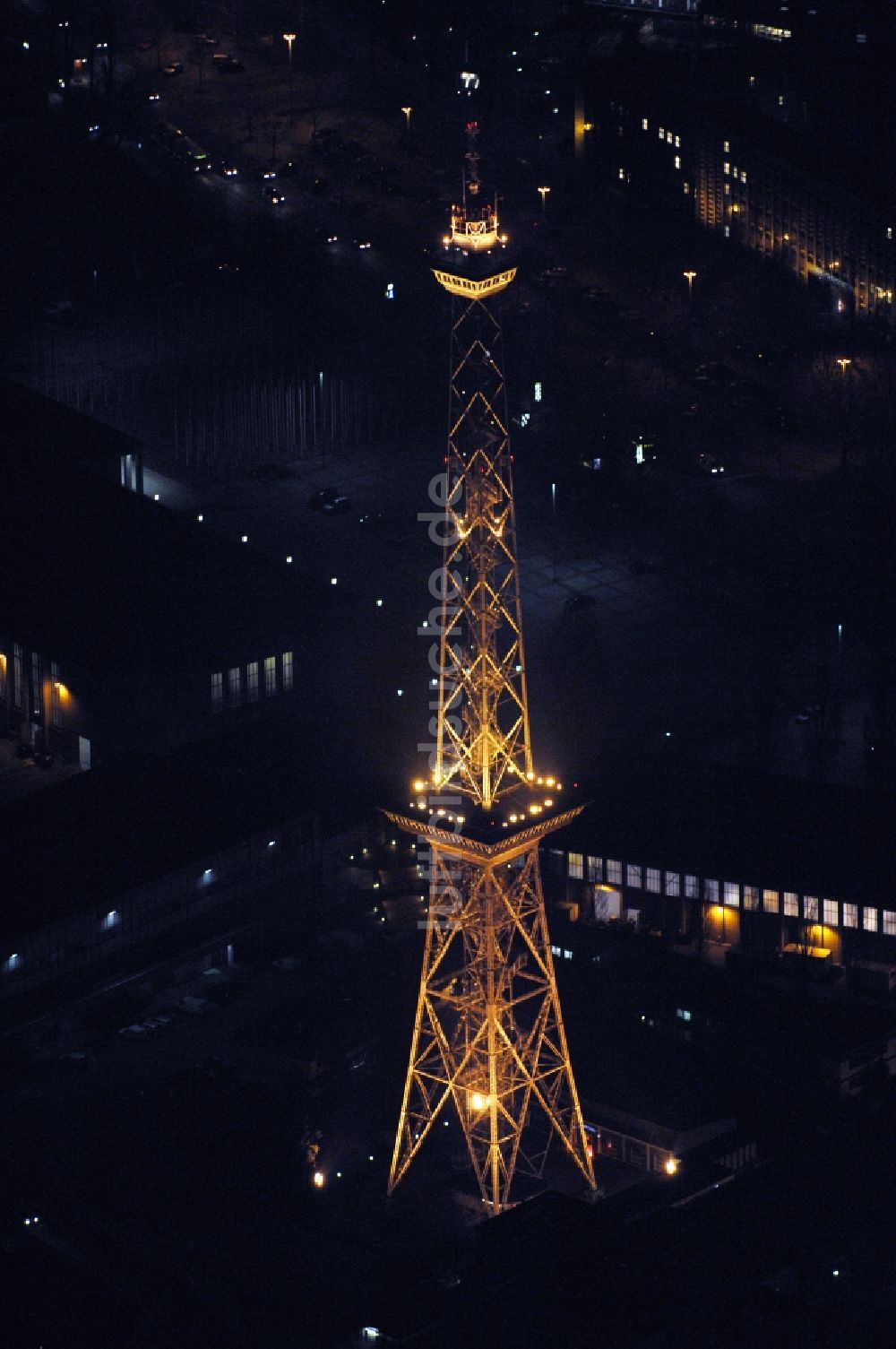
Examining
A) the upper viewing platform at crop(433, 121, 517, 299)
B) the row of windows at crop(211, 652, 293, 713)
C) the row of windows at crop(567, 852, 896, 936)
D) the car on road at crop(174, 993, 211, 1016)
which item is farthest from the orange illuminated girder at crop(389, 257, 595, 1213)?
the row of windows at crop(211, 652, 293, 713)

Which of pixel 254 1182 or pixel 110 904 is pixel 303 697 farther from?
pixel 254 1182

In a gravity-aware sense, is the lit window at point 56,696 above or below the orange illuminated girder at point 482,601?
below

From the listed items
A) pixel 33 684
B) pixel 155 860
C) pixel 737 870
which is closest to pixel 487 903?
pixel 737 870

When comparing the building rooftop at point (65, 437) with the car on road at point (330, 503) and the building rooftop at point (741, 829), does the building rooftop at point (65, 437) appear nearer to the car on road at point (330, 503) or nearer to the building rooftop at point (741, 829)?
the car on road at point (330, 503)

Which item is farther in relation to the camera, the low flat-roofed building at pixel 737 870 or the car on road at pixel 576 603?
the car on road at pixel 576 603

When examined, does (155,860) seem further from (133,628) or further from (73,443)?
(73,443)

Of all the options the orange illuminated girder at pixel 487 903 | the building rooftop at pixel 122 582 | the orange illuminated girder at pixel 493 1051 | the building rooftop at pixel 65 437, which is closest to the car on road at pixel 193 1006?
the orange illuminated girder at pixel 487 903
